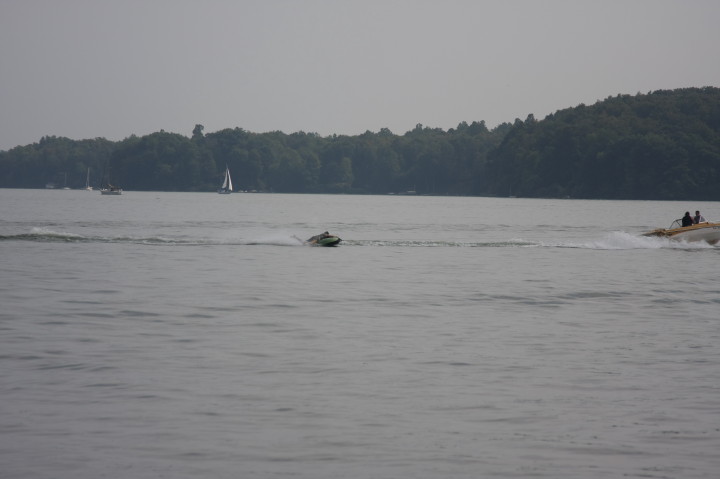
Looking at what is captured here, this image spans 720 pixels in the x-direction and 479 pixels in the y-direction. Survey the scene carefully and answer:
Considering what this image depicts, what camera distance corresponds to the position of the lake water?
11.5m

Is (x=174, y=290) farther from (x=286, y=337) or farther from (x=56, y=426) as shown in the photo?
(x=56, y=426)

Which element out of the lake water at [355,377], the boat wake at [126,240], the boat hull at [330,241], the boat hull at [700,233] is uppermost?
the boat hull at [700,233]

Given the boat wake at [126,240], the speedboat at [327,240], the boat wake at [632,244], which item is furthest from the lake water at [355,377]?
the boat wake at [126,240]

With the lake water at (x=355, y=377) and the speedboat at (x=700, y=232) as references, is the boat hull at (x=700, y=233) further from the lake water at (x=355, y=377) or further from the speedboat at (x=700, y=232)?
the lake water at (x=355, y=377)

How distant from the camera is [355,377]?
15969mm

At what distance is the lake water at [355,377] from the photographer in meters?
11.5

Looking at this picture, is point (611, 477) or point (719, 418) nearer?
point (611, 477)

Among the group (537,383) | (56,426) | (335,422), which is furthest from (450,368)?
(56,426)

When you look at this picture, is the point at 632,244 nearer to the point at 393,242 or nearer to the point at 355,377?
the point at 393,242


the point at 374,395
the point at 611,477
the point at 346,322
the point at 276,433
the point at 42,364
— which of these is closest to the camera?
the point at 611,477

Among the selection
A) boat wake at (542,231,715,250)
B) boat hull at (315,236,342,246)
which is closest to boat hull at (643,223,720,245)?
boat wake at (542,231,715,250)

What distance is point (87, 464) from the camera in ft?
36.1

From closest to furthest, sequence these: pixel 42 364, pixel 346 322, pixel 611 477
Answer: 1. pixel 611 477
2. pixel 42 364
3. pixel 346 322

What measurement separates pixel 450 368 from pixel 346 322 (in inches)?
248
